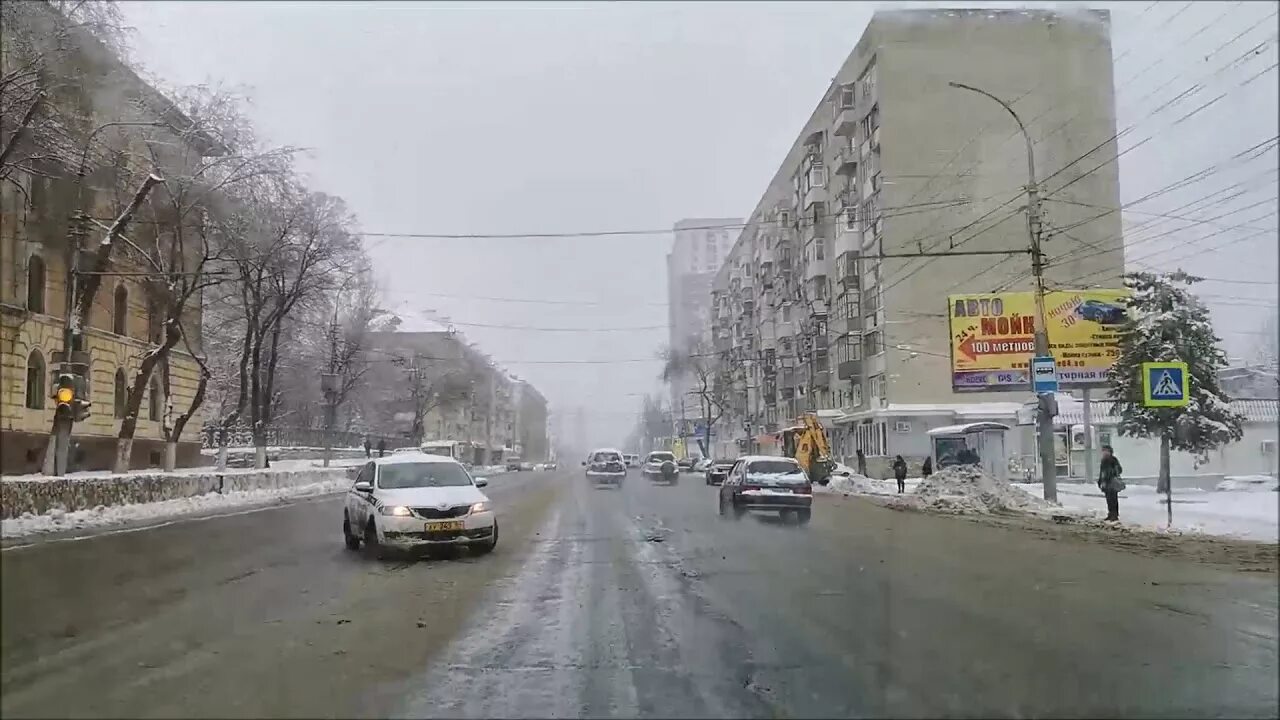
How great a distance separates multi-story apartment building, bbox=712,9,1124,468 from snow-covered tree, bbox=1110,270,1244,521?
2.90 metres

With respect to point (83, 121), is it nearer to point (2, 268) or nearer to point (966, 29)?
point (2, 268)

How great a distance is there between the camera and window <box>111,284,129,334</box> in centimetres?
3974

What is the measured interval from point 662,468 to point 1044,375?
3621 cm

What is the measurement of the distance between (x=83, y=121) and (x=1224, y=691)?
24325mm

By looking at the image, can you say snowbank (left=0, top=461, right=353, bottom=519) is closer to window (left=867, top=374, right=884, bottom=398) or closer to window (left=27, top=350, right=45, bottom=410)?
window (left=27, top=350, right=45, bottom=410)

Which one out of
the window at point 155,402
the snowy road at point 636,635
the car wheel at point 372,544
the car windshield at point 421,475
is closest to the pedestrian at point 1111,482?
the snowy road at point 636,635

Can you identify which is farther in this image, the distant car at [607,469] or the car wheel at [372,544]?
the distant car at [607,469]

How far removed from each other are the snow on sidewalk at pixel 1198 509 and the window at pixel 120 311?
32526 millimetres

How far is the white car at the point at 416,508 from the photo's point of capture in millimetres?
14727

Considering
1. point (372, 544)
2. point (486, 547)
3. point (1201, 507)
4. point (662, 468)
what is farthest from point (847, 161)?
point (372, 544)

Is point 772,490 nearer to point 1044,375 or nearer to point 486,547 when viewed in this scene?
point 1044,375

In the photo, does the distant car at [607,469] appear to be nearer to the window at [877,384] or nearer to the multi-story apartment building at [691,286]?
the window at [877,384]

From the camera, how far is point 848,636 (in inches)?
341

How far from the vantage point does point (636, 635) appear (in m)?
8.88
